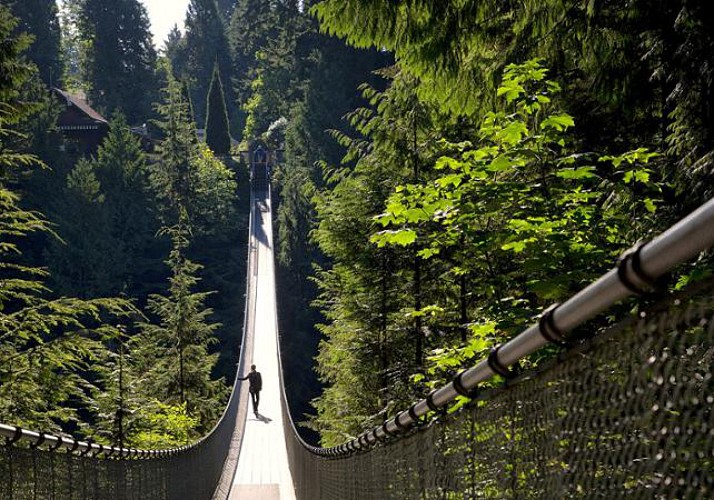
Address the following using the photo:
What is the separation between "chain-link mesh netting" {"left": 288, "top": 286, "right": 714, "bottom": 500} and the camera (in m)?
1.23

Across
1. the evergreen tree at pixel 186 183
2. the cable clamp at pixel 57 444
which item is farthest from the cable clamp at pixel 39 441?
the evergreen tree at pixel 186 183

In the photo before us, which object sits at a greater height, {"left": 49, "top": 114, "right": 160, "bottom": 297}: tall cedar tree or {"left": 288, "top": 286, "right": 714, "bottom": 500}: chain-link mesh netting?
{"left": 49, "top": 114, "right": 160, "bottom": 297}: tall cedar tree

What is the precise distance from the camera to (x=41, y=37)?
188 feet

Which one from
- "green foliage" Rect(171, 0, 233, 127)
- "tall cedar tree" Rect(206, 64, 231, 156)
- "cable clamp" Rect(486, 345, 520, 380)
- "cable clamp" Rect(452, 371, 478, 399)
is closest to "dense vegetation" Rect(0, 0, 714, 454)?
"cable clamp" Rect(452, 371, 478, 399)

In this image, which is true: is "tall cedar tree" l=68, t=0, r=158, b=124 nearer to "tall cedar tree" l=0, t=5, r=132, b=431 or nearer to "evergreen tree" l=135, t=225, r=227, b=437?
"evergreen tree" l=135, t=225, r=227, b=437

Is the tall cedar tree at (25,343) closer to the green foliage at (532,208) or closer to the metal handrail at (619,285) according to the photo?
the green foliage at (532,208)

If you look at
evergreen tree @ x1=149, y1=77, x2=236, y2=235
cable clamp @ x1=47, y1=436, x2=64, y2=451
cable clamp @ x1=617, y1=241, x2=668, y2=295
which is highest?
evergreen tree @ x1=149, y1=77, x2=236, y2=235

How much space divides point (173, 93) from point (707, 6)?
153 ft

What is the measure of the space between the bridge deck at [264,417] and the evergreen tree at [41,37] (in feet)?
75.1

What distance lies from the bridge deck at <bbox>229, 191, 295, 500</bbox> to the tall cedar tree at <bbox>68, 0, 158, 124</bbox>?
81.3ft

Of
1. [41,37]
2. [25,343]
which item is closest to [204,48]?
[41,37]

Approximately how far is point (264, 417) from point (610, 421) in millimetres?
18317

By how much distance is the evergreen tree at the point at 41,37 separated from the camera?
56469mm

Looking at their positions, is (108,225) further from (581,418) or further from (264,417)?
(581,418)
